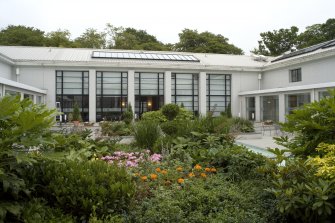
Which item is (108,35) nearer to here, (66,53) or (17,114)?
(66,53)

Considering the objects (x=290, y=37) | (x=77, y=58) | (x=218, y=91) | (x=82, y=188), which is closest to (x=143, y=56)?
(x=77, y=58)

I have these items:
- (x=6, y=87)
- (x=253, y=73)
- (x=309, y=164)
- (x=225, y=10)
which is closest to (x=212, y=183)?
(x=309, y=164)

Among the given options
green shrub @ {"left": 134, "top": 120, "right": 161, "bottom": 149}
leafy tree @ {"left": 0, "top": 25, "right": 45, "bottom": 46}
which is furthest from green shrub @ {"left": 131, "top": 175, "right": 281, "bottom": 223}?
leafy tree @ {"left": 0, "top": 25, "right": 45, "bottom": 46}

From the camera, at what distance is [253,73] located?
88.0ft

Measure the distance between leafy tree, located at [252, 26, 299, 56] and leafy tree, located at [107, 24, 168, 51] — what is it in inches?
659

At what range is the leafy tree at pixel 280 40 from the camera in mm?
43656

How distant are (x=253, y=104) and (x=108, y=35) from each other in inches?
1127

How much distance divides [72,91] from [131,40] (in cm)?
2060

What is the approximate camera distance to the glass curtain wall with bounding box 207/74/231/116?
1030 inches

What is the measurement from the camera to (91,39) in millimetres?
42312

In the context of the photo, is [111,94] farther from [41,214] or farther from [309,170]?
[309,170]

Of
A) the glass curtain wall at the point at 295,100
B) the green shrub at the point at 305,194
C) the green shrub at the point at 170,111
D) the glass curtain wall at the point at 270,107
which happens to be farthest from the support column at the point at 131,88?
the green shrub at the point at 305,194

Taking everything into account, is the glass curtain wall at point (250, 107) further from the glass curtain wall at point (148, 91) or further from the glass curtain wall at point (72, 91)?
the glass curtain wall at point (72, 91)

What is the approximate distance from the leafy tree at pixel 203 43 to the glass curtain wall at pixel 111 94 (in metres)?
20.3
